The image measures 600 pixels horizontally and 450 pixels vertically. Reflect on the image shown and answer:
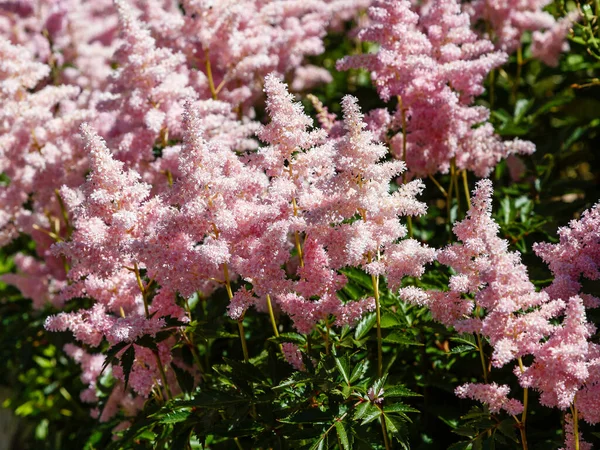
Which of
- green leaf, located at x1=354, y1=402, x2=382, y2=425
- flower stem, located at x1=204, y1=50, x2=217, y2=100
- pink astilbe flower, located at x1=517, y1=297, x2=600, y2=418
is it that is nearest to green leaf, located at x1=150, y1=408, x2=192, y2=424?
green leaf, located at x1=354, y1=402, x2=382, y2=425

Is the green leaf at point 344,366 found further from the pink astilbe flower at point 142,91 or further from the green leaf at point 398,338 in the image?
the pink astilbe flower at point 142,91

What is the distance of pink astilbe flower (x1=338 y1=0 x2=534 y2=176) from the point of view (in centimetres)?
290

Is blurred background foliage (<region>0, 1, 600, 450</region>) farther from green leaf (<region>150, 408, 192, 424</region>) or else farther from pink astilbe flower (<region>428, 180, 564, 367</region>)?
pink astilbe flower (<region>428, 180, 564, 367</region>)

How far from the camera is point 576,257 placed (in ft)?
7.36

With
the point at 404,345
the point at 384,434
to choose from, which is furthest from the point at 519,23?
the point at 384,434

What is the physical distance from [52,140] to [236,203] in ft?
5.39

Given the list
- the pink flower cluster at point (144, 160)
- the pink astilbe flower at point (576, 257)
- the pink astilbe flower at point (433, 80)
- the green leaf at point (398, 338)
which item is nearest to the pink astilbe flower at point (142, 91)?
the pink flower cluster at point (144, 160)

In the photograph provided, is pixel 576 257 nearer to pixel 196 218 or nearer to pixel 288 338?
pixel 288 338

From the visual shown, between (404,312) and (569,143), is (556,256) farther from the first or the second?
(569,143)

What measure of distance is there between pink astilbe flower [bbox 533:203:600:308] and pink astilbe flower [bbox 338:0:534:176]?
2.87 ft

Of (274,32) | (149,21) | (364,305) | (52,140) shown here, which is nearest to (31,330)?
(52,140)

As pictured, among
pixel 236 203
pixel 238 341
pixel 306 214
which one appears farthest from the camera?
pixel 238 341

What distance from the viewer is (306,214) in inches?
86.3

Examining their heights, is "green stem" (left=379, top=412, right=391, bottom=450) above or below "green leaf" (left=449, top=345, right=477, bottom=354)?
below
